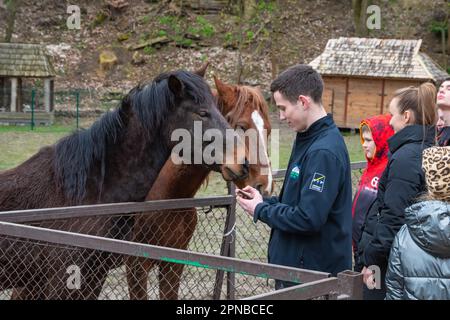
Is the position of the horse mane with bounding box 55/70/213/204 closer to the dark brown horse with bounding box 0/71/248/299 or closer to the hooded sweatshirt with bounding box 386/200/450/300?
the dark brown horse with bounding box 0/71/248/299

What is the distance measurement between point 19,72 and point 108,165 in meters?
19.6

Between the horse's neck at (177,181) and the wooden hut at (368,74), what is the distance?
1802cm

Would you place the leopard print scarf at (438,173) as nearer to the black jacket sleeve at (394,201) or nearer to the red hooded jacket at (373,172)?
the black jacket sleeve at (394,201)

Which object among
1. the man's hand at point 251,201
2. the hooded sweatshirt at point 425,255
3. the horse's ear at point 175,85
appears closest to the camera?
the hooded sweatshirt at point 425,255

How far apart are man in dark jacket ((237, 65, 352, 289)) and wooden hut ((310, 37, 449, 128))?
62.4ft

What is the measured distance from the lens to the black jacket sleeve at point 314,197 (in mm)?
3074

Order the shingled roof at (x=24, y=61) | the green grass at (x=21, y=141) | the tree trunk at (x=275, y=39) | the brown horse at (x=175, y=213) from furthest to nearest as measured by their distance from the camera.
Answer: the tree trunk at (x=275, y=39) → the shingled roof at (x=24, y=61) → the green grass at (x=21, y=141) → the brown horse at (x=175, y=213)

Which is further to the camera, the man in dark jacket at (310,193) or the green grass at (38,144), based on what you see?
the green grass at (38,144)

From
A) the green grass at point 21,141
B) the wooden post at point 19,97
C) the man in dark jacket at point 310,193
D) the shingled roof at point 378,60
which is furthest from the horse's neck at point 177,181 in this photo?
the wooden post at point 19,97

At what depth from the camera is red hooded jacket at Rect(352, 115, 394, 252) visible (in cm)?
421

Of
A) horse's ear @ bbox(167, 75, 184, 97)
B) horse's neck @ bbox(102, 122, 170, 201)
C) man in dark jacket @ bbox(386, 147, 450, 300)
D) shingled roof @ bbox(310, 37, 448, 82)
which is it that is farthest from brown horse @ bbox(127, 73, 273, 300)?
shingled roof @ bbox(310, 37, 448, 82)

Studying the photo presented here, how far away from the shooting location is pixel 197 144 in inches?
163

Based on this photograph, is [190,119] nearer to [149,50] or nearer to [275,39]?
[149,50]

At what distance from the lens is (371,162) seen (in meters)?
4.35
